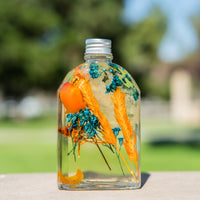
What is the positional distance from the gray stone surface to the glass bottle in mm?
72

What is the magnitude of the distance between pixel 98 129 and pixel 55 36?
15.9 m

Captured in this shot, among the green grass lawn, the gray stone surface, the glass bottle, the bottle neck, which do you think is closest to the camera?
the gray stone surface

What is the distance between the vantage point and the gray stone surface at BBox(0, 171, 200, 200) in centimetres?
137

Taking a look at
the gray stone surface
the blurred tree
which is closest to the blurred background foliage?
the blurred tree

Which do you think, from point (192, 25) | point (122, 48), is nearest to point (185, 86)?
point (192, 25)

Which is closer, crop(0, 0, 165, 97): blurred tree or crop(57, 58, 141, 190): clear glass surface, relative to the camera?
crop(57, 58, 141, 190): clear glass surface

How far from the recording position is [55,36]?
55.6 ft

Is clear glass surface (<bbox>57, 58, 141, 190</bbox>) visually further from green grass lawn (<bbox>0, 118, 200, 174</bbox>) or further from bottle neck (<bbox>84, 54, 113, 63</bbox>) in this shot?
green grass lawn (<bbox>0, 118, 200, 174</bbox>)

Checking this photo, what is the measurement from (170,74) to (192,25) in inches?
149

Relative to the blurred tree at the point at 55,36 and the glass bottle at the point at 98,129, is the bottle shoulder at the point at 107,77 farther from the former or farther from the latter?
the blurred tree at the point at 55,36

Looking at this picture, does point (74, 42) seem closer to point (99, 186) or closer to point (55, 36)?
point (55, 36)

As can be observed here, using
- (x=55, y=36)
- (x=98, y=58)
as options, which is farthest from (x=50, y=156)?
(x=55, y=36)

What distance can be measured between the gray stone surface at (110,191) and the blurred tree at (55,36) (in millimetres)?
14113

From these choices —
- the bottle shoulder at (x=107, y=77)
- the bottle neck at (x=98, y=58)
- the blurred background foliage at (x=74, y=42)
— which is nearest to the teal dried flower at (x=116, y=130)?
the bottle shoulder at (x=107, y=77)
